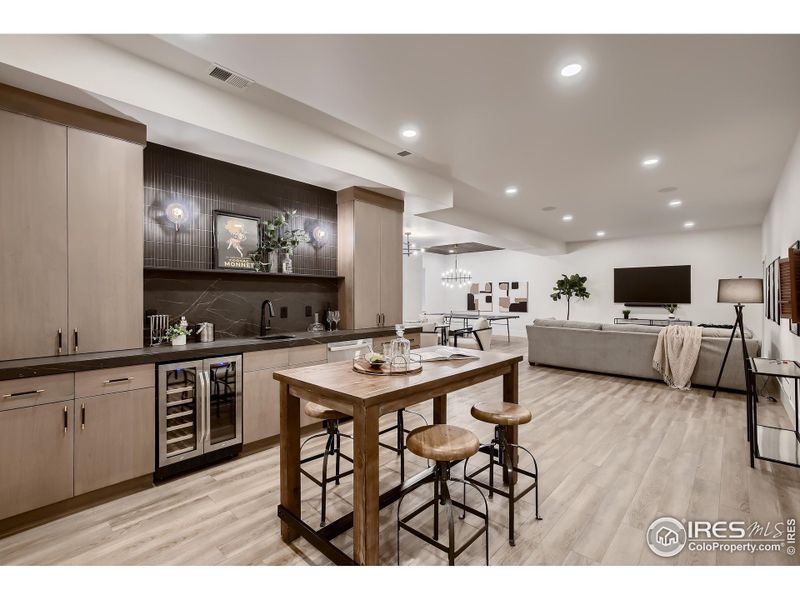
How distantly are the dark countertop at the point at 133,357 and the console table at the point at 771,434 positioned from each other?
3.48 metres

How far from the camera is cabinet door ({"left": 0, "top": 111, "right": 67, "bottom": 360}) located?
2.13 metres

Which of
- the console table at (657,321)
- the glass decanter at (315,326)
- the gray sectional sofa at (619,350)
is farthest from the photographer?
the console table at (657,321)

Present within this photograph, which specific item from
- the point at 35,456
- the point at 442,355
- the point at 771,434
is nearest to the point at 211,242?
the point at 35,456

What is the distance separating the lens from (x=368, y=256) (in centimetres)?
437

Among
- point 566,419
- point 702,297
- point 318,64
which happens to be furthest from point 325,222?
point 702,297

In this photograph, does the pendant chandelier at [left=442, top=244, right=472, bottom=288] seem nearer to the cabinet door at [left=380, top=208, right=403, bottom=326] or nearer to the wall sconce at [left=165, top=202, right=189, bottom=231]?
the cabinet door at [left=380, top=208, right=403, bottom=326]

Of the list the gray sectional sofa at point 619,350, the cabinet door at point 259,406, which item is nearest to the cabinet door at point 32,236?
the cabinet door at point 259,406

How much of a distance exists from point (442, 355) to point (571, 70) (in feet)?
6.75

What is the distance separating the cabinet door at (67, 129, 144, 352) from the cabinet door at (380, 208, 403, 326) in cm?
254

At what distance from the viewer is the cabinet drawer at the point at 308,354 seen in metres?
3.30

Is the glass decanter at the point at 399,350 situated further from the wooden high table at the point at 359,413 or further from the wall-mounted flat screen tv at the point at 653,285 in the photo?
the wall-mounted flat screen tv at the point at 653,285

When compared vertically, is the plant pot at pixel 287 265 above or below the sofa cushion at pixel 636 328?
above
